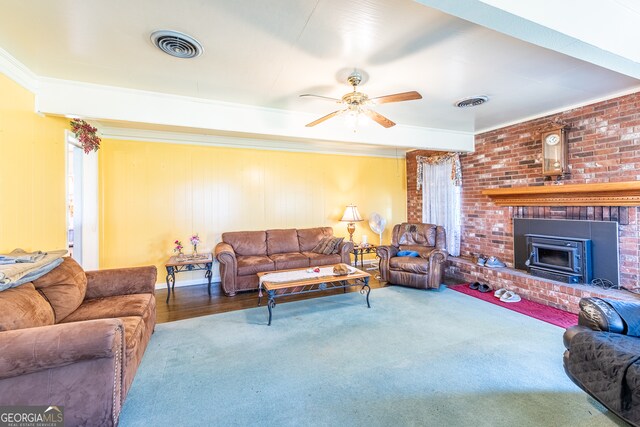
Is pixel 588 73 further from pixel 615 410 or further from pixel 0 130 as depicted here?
pixel 0 130

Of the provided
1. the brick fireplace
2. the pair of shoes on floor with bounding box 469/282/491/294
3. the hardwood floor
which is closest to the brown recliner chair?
the hardwood floor

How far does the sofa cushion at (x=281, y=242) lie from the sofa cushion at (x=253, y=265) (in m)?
0.50

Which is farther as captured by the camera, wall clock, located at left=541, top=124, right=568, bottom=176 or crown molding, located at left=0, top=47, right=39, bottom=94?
wall clock, located at left=541, top=124, right=568, bottom=176

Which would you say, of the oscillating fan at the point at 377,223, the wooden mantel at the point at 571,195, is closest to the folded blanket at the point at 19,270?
the oscillating fan at the point at 377,223

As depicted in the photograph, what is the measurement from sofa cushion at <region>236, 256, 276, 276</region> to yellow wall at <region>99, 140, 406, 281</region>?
88 cm

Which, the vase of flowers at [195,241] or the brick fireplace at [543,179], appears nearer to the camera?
the brick fireplace at [543,179]

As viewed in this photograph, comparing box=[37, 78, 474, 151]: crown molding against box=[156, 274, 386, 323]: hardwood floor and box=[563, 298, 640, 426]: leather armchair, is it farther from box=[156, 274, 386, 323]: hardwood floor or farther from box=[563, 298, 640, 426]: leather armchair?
box=[563, 298, 640, 426]: leather armchair

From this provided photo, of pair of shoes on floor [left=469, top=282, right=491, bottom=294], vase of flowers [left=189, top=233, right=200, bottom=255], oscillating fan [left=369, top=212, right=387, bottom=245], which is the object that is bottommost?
pair of shoes on floor [left=469, top=282, right=491, bottom=294]

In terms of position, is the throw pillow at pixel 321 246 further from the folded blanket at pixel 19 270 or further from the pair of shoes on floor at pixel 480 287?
the folded blanket at pixel 19 270

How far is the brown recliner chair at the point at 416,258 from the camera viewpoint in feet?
13.6

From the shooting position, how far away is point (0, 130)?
88.0 inches

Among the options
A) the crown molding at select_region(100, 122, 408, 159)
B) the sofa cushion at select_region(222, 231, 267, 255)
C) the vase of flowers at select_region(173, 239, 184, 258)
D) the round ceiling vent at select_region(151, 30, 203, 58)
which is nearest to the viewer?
the round ceiling vent at select_region(151, 30, 203, 58)

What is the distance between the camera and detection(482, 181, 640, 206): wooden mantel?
298 centimetres

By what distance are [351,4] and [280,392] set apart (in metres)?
2.67
